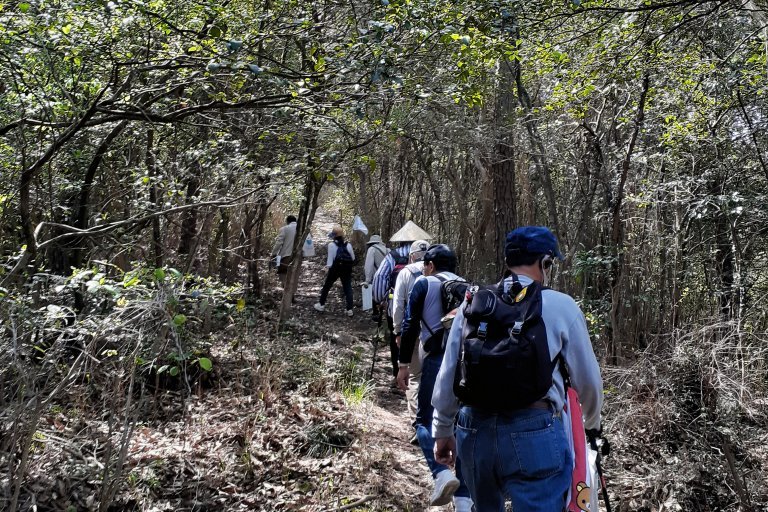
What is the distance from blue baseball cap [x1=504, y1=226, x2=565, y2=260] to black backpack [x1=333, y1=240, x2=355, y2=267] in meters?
10.2

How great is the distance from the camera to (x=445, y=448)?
3.31 meters

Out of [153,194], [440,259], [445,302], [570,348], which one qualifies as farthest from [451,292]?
[153,194]

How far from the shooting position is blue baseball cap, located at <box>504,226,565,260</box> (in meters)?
3.06

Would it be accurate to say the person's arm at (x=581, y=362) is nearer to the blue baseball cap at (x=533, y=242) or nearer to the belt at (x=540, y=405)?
the belt at (x=540, y=405)

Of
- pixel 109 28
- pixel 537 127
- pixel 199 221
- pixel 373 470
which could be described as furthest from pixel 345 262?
pixel 109 28

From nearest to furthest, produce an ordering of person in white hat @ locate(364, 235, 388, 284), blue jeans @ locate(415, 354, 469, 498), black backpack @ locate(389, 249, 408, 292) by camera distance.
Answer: blue jeans @ locate(415, 354, 469, 498), black backpack @ locate(389, 249, 408, 292), person in white hat @ locate(364, 235, 388, 284)

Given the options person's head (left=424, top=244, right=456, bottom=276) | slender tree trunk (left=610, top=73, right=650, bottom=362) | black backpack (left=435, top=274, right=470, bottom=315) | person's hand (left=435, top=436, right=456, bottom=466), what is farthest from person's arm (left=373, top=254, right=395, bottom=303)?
person's hand (left=435, top=436, right=456, bottom=466)

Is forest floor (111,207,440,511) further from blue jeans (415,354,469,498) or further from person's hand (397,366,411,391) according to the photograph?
person's hand (397,366,411,391)

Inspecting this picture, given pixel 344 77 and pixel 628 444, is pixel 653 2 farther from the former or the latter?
pixel 628 444

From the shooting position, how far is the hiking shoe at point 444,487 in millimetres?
4309

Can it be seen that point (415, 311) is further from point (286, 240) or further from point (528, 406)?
point (286, 240)

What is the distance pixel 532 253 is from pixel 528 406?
705mm

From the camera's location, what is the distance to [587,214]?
941cm

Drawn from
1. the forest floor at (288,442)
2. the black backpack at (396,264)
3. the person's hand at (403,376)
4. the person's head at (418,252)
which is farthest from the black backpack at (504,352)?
the black backpack at (396,264)
